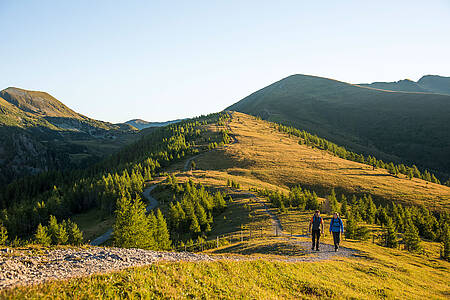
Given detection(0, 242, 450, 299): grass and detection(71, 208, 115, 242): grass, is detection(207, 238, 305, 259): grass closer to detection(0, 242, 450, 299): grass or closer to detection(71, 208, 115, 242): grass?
detection(0, 242, 450, 299): grass

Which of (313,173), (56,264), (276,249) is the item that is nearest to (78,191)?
(313,173)

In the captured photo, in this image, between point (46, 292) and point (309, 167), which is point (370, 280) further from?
point (309, 167)

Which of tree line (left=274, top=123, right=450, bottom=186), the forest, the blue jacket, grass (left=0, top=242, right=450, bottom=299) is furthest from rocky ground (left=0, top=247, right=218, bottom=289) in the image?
tree line (left=274, top=123, right=450, bottom=186)

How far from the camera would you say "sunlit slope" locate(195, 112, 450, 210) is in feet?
308

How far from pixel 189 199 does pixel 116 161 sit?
426 feet

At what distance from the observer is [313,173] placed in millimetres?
111750

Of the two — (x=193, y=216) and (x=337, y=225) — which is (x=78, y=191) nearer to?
(x=193, y=216)

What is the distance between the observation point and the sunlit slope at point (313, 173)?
93750mm

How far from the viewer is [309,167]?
12125cm

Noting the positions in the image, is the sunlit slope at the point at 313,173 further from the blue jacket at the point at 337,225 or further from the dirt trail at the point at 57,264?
the dirt trail at the point at 57,264

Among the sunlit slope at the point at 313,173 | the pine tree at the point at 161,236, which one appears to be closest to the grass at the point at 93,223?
the pine tree at the point at 161,236

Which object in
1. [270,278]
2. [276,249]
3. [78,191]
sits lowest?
[78,191]

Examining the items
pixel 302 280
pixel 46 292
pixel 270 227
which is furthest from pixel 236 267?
pixel 270 227

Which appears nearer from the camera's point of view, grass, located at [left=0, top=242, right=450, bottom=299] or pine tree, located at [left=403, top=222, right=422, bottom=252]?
grass, located at [left=0, top=242, right=450, bottom=299]
